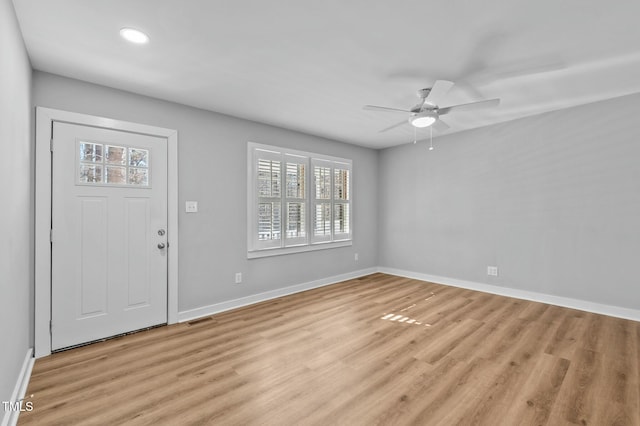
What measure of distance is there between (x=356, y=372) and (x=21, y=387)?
2343mm

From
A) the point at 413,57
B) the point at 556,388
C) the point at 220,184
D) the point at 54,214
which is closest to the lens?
the point at 556,388

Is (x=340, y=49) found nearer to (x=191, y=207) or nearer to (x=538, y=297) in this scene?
(x=191, y=207)

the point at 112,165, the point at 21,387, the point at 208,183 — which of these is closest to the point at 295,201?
the point at 208,183

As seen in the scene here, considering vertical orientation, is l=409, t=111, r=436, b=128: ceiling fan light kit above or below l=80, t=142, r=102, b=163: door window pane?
above

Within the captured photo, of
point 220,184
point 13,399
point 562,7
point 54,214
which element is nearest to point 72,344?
→ point 13,399

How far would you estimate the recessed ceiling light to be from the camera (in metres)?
2.06

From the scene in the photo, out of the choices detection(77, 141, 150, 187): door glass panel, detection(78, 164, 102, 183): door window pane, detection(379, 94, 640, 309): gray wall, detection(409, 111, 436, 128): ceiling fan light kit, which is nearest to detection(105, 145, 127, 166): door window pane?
detection(77, 141, 150, 187): door glass panel

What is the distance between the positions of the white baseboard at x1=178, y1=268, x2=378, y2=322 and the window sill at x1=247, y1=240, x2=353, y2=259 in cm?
53

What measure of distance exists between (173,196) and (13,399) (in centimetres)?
201

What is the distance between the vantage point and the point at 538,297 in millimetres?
4043

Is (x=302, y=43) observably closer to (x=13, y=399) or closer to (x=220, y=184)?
(x=220, y=184)

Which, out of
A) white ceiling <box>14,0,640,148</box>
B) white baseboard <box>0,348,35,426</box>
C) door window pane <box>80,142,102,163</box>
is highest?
white ceiling <box>14,0,640,148</box>

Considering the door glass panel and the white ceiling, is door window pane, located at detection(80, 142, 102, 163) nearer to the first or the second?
the door glass panel

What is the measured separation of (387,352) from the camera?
259cm
